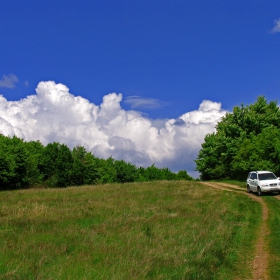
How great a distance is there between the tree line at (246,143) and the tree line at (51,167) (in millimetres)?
34103

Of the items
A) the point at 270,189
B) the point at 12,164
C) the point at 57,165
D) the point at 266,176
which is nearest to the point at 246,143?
the point at 266,176

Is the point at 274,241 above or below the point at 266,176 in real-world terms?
below

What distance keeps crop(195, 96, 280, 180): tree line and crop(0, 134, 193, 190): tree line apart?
3410cm

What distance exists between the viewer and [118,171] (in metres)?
113

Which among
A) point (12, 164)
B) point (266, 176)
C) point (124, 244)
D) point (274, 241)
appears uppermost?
point (12, 164)

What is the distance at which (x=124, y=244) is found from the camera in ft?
35.3

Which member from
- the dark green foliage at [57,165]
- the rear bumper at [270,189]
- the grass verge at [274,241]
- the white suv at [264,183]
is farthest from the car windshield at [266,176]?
the dark green foliage at [57,165]

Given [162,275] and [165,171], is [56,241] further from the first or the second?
[165,171]

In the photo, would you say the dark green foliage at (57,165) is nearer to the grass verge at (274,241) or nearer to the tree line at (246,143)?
the tree line at (246,143)

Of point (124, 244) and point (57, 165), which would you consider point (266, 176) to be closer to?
point (124, 244)

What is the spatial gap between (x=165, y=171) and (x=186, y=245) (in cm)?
14292

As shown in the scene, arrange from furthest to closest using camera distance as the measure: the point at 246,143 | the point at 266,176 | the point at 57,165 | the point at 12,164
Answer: the point at 57,165 → the point at 12,164 → the point at 246,143 → the point at 266,176

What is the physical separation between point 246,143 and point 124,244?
135 ft

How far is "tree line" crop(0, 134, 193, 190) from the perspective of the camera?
207 feet
